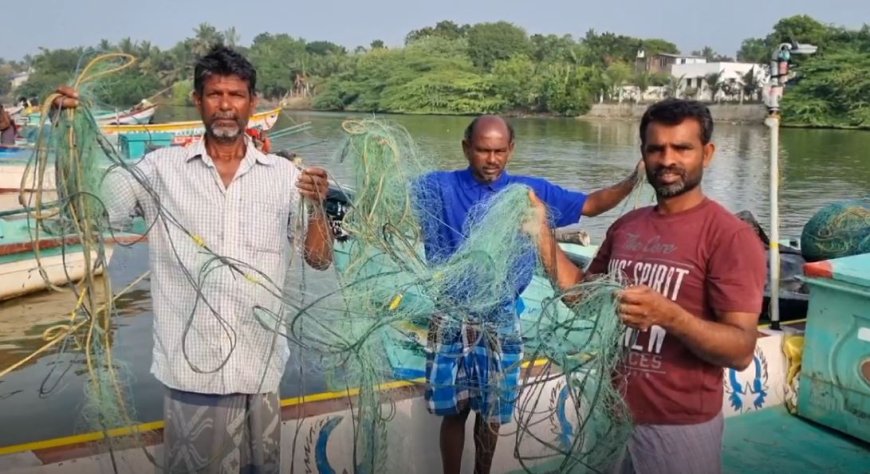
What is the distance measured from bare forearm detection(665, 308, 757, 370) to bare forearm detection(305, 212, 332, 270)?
121 cm

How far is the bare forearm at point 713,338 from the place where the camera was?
1.87 m

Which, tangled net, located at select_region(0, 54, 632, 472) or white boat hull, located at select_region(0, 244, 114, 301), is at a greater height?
tangled net, located at select_region(0, 54, 632, 472)

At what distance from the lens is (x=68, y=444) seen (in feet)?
9.52

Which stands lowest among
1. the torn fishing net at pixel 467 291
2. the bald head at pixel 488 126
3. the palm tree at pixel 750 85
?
the torn fishing net at pixel 467 291

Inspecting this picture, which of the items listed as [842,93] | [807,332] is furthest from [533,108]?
[807,332]

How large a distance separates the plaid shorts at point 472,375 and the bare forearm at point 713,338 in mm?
1042

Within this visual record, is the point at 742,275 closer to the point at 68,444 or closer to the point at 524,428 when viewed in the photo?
the point at 524,428

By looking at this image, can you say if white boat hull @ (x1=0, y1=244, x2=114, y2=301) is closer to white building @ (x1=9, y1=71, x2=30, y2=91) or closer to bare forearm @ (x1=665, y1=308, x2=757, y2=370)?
white building @ (x1=9, y1=71, x2=30, y2=91)

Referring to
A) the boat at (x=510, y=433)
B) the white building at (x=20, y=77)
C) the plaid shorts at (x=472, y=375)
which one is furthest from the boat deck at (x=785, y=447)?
the white building at (x=20, y=77)

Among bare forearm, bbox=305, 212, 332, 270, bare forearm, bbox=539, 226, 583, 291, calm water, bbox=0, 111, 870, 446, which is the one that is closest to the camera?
bare forearm, bbox=539, 226, 583, 291

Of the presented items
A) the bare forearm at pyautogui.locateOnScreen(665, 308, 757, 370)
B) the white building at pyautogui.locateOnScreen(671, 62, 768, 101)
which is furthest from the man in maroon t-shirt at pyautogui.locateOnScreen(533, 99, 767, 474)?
the white building at pyautogui.locateOnScreen(671, 62, 768, 101)

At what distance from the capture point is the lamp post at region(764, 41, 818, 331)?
4.40 meters

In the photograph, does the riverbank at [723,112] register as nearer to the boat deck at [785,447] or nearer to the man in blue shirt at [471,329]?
the boat deck at [785,447]

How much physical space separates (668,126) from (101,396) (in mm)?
2075
